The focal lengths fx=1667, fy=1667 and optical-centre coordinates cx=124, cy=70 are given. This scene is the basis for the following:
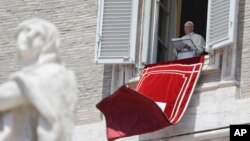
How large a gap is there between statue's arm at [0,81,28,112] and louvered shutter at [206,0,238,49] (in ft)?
24.7

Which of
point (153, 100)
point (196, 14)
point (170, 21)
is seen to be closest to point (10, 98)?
point (153, 100)

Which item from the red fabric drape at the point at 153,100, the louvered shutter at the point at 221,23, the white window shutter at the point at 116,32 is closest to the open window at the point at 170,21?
the white window shutter at the point at 116,32

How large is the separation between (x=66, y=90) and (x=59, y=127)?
232mm

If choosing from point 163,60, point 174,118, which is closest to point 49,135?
point 174,118

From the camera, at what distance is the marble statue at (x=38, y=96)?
8.75 meters

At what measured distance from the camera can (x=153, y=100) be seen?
16.3m

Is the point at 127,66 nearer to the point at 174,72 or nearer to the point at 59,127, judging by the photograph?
the point at 174,72

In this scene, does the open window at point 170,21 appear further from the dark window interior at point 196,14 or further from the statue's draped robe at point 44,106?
the statue's draped robe at point 44,106

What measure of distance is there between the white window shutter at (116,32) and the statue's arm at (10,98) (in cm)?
826

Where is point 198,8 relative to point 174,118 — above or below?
above

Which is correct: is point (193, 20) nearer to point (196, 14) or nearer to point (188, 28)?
point (196, 14)

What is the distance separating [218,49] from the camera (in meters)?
16.4

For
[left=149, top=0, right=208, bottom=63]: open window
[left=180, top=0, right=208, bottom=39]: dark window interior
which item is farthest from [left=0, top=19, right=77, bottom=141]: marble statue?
[left=180, top=0, right=208, bottom=39]: dark window interior

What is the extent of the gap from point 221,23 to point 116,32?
4.43ft
